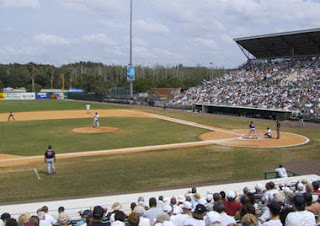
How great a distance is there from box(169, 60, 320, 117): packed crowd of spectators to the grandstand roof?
1887mm

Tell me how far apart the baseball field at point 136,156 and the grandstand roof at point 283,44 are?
1795 centimetres

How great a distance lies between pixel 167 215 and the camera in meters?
5.86

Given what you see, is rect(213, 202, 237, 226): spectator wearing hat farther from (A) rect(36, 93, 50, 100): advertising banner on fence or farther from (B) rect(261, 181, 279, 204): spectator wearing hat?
(A) rect(36, 93, 50, 100): advertising banner on fence

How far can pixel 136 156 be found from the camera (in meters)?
18.5

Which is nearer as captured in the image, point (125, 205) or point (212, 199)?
point (212, 199)

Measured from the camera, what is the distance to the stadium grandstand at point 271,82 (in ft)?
120

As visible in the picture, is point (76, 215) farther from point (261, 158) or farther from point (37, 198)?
point (261, 158)

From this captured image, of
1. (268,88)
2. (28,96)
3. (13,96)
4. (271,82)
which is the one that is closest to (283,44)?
(271,82)

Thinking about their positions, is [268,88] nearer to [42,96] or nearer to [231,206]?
[231,206]

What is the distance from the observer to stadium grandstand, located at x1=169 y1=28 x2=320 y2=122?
36688mm

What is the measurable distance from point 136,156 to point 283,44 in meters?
37.6

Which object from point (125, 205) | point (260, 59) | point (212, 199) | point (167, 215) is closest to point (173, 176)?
point (125, 205)

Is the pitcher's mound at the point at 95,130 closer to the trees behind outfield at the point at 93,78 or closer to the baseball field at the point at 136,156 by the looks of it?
the baseball field at the point at 136,156

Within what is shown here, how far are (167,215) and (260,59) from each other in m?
51.2
